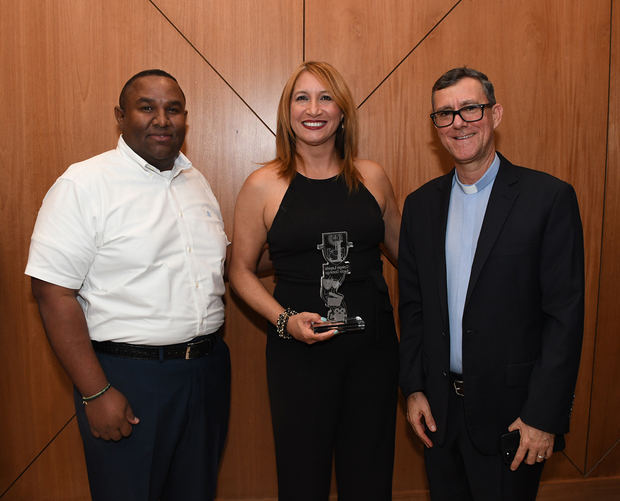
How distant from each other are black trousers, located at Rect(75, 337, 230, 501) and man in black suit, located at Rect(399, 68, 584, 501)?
811 millimetres

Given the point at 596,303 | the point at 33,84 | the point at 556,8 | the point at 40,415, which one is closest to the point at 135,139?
the point at 33,84

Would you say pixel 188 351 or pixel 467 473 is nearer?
pixel 467 473

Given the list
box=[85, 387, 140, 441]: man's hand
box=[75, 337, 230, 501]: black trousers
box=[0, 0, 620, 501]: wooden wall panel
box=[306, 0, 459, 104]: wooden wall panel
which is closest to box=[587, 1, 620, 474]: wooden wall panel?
box=[0, 0, 620, 501]: wooden wall panel

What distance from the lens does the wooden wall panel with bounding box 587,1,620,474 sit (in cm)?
289

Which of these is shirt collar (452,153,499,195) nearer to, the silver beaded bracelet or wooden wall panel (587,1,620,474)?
the silver beaded bracelet

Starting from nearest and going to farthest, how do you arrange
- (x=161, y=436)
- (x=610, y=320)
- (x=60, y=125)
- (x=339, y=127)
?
1. (x=161, y=436)
2. (x=339, y=127)
3. (x=60, y=125)
4. (x=610, y=320)

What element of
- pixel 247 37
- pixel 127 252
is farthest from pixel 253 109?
pixel 127 252

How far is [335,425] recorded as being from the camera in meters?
2.07

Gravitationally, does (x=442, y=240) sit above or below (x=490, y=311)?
above

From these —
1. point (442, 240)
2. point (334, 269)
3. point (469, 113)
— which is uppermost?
point (469, 113)

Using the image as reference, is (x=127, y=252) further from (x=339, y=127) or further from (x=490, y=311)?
(x=490, y=311)

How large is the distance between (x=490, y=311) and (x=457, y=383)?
0.29 metres

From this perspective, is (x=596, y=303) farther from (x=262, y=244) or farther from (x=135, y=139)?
(x=135, y=139)

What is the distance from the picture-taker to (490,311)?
1.66m
